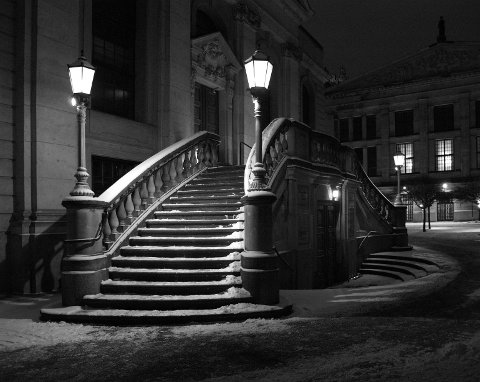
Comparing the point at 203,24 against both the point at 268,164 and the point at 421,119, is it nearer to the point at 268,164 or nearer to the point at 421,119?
the point at 268,164

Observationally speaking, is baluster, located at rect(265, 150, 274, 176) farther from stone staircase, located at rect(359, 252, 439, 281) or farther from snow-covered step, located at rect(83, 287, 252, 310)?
stone staircase, located at rect(359, 252, 439, 281)

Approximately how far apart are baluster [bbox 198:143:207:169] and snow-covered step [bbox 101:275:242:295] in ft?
20.8

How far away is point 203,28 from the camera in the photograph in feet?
60.6

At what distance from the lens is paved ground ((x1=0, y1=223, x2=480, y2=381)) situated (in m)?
4.88

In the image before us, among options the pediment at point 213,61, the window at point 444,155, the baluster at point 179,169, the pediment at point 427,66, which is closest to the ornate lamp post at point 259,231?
the baluster at point 179,169

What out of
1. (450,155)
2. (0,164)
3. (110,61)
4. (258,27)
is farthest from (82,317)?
(450,155)

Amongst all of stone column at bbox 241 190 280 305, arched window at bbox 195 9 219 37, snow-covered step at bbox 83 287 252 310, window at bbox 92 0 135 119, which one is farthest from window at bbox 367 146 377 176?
snow-covered step at bbox 83 287 252 310

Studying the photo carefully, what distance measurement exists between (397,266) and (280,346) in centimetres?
1026

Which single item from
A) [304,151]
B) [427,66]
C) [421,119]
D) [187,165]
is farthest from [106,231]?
[427,66]

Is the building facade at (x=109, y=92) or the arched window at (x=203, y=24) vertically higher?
the arched window at (x=203, y=24)

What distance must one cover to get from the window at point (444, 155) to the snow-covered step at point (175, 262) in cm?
4574

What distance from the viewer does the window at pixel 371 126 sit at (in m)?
53.5

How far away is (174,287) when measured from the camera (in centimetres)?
802

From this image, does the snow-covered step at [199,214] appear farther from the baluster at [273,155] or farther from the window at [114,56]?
the window at [114,56]
